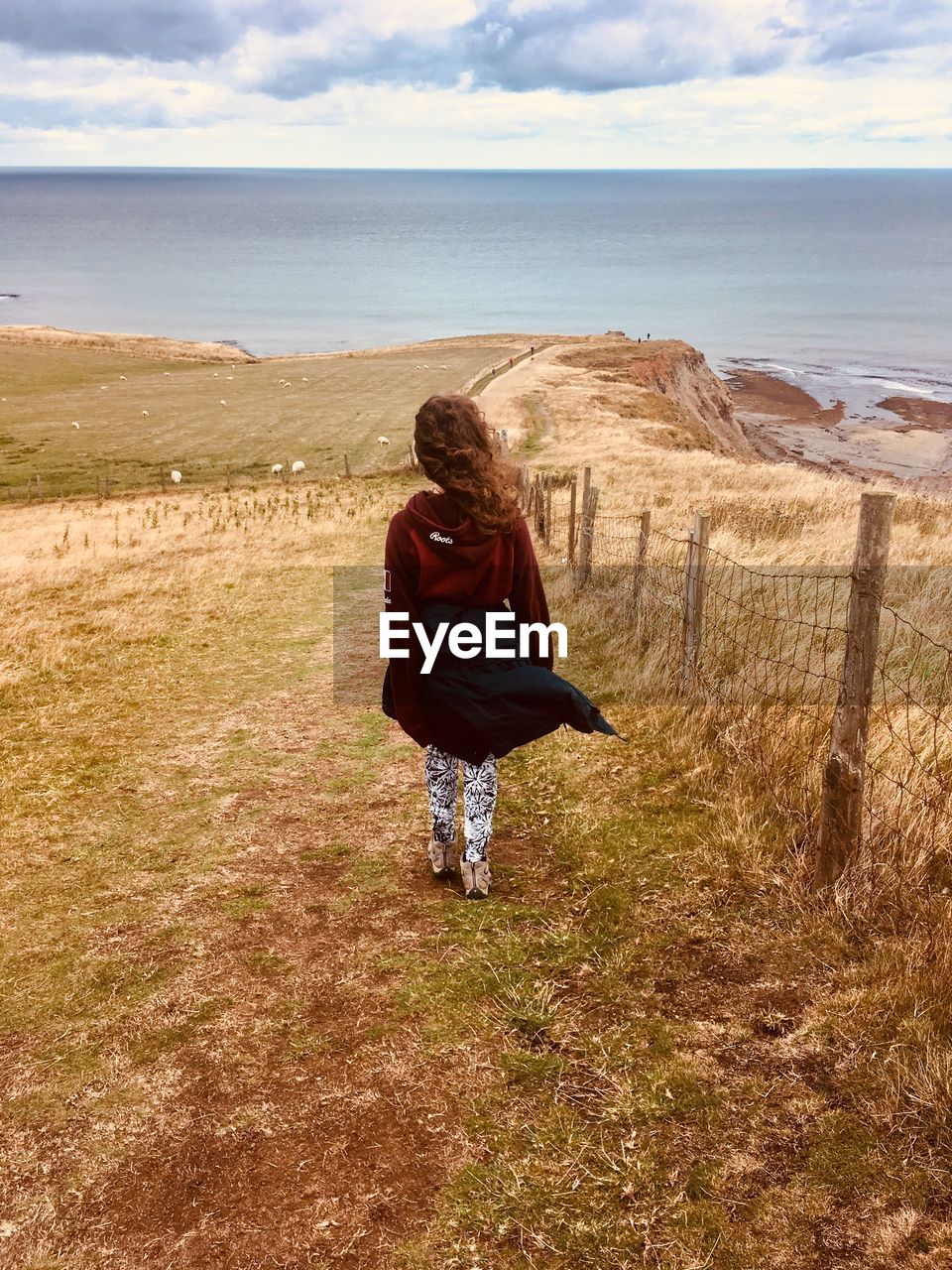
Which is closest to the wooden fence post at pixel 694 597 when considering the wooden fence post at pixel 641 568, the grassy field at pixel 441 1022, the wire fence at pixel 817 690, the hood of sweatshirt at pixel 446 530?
the wire fence at pixel 817 690

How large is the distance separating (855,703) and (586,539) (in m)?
7.45

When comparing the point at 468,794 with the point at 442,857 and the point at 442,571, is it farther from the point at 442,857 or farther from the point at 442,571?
Result: the point at 442,571

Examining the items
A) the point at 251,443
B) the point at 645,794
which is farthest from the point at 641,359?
the point at 645,794

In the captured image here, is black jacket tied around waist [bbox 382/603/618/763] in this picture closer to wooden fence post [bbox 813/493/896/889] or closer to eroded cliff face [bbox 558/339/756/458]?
wooden fence post [bbox 813/493/896/889]

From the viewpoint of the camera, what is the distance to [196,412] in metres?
45.3

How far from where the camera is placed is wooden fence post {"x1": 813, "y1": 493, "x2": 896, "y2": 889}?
15.0ft

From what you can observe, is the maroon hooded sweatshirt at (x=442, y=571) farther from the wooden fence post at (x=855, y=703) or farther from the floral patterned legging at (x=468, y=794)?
the wooden fence post at (x=855, y=703)

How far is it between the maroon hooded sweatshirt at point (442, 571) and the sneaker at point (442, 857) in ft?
3.25

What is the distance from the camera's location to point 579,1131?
363cm

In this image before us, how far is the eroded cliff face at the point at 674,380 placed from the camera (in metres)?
48.6

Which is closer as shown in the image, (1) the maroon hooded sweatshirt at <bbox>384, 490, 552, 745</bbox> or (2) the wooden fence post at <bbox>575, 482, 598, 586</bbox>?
(1) the maroon hooded sweatshirt at <bbox>384, 490, 552, 745</bbox>

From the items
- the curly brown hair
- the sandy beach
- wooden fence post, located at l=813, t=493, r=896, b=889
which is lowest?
the sandy beach

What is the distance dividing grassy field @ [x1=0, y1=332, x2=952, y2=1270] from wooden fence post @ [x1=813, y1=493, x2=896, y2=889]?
373 mm

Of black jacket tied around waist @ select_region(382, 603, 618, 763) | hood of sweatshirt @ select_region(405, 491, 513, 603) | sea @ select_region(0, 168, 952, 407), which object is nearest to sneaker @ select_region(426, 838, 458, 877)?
black jacket tied around waist @ select_region(382, 603, 618, 763)
